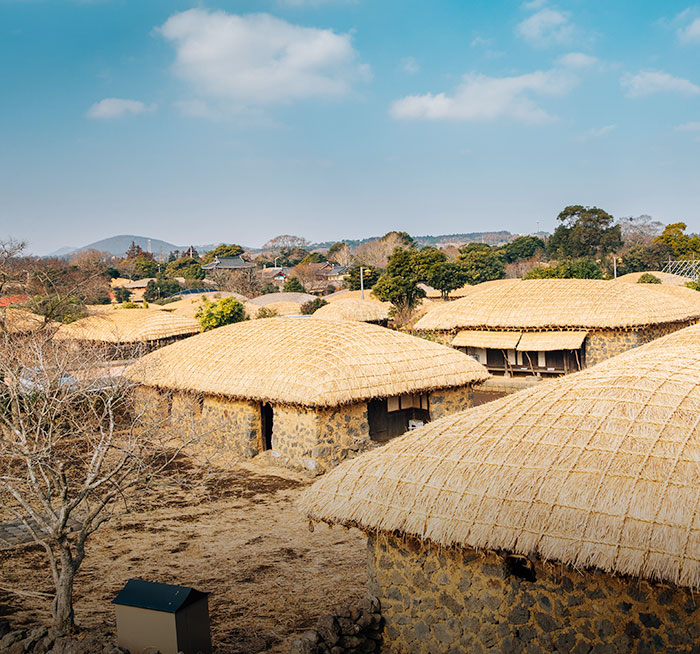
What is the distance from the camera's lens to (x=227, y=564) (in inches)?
393

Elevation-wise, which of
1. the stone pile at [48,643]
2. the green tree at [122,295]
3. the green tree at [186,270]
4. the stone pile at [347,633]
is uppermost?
the green tree at [186,270]

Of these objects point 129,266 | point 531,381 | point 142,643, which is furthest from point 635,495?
point 129,266

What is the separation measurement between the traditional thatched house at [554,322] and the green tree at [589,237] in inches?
1899

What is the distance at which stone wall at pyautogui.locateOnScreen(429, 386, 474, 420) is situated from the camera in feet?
53.7

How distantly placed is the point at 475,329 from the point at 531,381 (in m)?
3.34

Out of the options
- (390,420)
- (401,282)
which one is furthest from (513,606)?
(401,282)

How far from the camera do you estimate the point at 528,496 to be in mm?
6652

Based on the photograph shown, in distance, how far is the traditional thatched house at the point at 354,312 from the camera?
122ft

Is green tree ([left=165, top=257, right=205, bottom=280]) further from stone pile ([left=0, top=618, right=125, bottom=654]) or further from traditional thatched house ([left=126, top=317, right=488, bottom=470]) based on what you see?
stone pile ([left=0, top=618, right=125, bottom=654])

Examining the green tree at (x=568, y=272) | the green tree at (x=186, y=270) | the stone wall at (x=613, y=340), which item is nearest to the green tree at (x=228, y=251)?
the green tree at (x=186, y=270)

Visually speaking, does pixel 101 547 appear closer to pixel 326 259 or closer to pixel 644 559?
pixel 644 559

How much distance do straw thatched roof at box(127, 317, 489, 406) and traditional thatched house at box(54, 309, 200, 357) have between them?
814 cm

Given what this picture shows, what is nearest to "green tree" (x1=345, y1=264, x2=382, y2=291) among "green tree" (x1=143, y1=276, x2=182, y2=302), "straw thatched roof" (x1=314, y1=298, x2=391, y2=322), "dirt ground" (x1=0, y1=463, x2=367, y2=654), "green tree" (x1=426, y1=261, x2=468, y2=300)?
"green tree" (x1=426, y1=261, x2=468, y2=300)

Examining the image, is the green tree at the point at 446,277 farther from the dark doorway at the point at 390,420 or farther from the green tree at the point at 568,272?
the dark doorway at the point at 390,420
